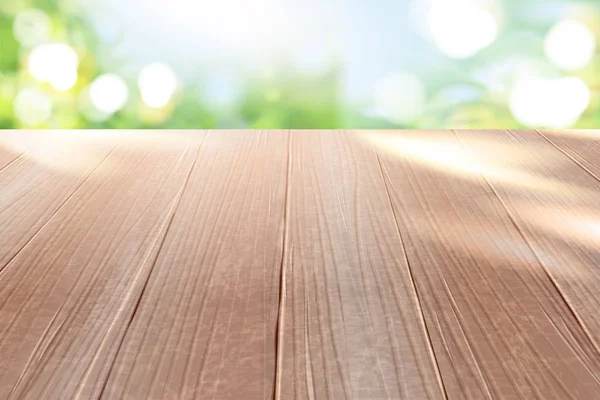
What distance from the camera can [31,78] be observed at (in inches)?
81.7

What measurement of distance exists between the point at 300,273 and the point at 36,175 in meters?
0.75

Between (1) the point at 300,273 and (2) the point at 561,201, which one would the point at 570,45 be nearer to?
(2) the point at 561,201

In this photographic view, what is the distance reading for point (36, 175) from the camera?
5.34 ft

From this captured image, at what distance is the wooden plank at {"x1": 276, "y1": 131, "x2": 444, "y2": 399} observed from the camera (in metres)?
0.85

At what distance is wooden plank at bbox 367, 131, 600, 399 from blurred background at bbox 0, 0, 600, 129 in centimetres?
53

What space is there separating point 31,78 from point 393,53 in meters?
0.92

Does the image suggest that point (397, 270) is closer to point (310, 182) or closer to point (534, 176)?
point (310, 182)

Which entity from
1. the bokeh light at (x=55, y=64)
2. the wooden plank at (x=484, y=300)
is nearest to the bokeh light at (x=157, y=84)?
the bokeh light at (x=55, y=64)

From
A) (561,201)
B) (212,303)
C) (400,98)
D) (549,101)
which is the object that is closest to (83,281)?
(212,303)

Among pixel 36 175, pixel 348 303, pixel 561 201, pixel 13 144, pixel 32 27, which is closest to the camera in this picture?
pixel 348 303

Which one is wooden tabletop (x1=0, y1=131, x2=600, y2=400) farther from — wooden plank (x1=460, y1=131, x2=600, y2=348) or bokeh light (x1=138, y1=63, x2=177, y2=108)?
bokeh light (x1=138, y1=63, x2=177, y2=108)

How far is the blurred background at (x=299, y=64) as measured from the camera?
202 cm

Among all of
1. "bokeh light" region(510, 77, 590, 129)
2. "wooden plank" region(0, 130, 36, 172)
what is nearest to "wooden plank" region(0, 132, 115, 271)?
"wooden plank" region(0, 130, 36, 172)

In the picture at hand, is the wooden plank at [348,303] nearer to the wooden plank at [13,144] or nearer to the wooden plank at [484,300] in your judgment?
the wooden plank at [484,300]
